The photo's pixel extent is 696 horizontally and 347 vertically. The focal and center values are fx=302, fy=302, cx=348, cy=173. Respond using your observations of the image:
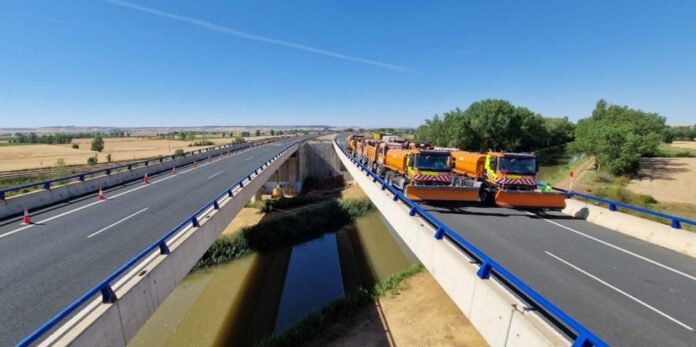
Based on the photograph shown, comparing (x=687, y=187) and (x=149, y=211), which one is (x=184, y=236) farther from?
(x=687, y=187)

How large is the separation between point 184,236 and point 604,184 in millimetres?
48441

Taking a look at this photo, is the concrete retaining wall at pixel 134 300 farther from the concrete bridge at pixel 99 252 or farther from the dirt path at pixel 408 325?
the dirt path at pixel 408 325

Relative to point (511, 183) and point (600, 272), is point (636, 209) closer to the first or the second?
point (511, 183)

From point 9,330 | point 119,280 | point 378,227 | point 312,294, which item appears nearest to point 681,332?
point 119,280

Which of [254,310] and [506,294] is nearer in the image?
[506,294]

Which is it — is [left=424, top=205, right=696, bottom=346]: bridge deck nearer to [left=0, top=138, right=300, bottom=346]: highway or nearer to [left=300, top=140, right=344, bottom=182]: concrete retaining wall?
[left=0, top=138, right=300, bottom=346]: highway

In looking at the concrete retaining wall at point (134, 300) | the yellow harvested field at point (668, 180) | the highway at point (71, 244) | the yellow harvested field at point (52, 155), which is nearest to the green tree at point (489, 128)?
the yellow harvested field at point (668, 180)

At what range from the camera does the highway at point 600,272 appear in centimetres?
632

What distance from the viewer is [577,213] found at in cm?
1418

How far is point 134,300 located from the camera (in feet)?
21.8

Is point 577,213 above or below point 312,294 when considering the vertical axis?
above

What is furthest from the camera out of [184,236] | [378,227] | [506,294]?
[378,227]

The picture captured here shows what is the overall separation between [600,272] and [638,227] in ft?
16.3

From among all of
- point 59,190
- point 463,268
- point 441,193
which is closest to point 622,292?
point 463,268
